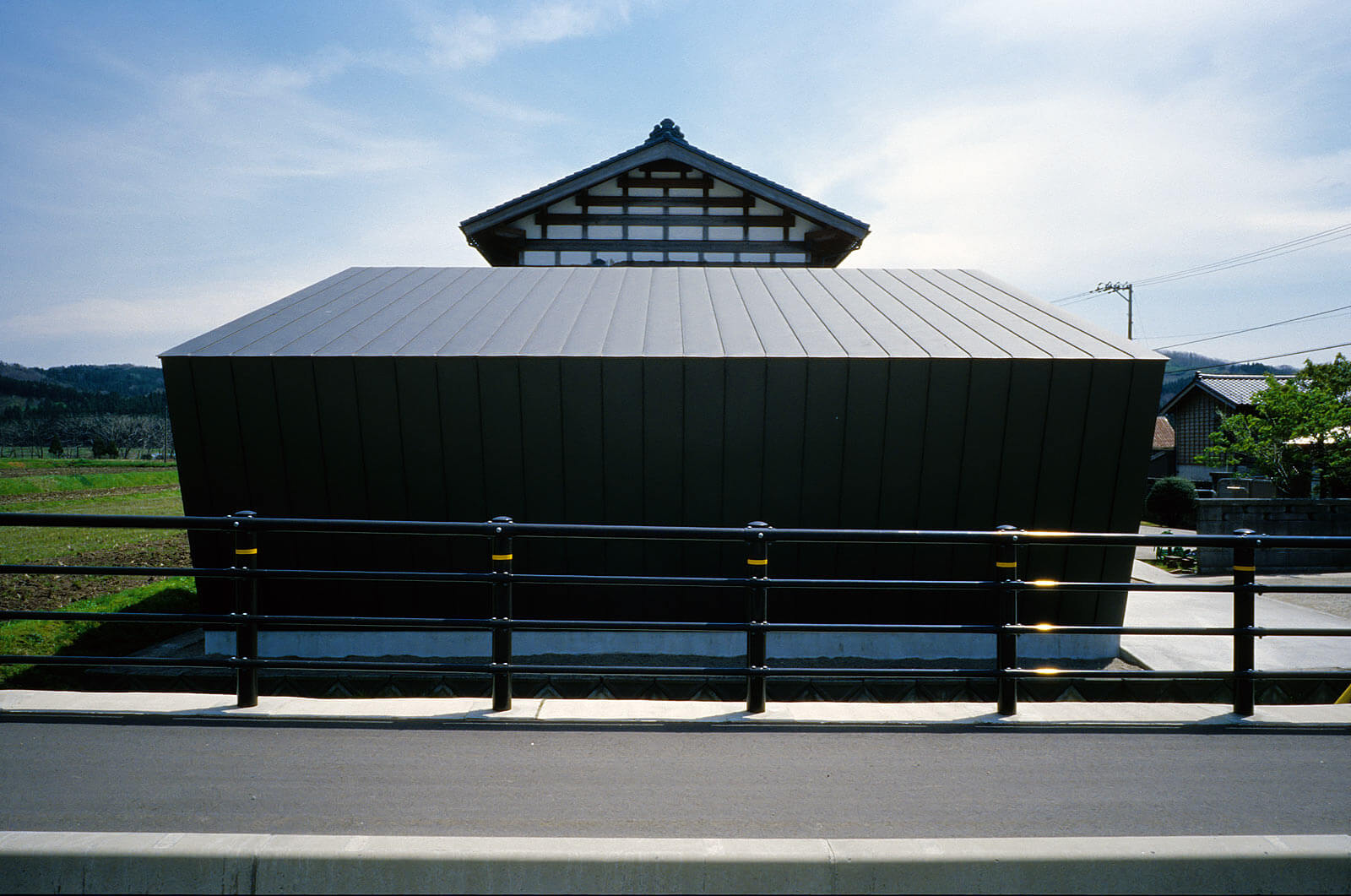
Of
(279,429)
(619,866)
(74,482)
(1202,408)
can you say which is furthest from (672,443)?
(74,482)

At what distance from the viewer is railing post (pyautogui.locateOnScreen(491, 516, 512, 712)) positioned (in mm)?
4281

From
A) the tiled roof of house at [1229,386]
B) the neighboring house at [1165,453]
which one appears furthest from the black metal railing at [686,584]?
the neighboring house at [1165,453]

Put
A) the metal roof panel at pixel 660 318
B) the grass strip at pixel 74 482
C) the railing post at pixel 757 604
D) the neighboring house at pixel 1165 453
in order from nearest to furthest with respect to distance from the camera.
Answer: the railing post at pixel 757 604, the metal roof panel at pixel 660 318, the grass strip at pixel 74 482, the neighboring house at pixel 1165 453

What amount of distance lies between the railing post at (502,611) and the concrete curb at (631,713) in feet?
0.39

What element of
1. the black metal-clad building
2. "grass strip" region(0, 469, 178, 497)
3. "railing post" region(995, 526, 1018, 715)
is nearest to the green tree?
the black metal-clad building


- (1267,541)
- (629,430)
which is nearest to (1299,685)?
(1267,541)

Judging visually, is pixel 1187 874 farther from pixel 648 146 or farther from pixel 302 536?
pixel 648 146

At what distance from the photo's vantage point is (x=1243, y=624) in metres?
4.39

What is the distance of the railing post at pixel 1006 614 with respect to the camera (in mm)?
4336

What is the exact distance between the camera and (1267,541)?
439cm

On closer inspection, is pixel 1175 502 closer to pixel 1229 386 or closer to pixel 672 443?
pixel 1229 386

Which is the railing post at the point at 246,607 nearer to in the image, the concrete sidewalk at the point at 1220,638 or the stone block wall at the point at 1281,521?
the concrete sidewalk at the point at 1220,638

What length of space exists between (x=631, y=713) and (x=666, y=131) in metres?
12.9

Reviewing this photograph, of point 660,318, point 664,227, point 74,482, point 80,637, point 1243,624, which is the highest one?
point 664,227
